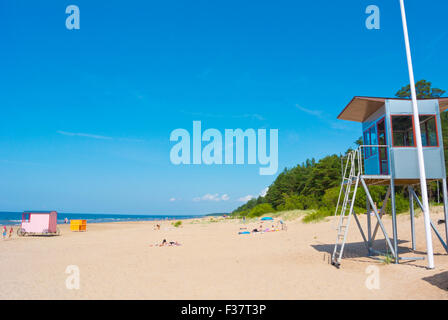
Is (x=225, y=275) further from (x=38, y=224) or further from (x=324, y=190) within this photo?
(x=324, y=190)

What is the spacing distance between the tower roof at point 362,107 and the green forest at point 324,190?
3819 millimetres

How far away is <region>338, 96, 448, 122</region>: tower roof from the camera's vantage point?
44.1 feet

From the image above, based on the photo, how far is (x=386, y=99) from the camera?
1326 cm

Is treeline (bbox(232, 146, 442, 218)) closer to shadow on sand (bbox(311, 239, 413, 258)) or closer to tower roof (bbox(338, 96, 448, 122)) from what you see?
tower roof (bbox(338, 96, 448, 122))

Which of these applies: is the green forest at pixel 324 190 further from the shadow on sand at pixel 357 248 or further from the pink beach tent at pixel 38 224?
the pink beach tent at pixel 38 224

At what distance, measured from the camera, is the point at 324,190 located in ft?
199

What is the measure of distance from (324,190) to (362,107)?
4868 cm

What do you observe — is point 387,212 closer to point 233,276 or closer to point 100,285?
point 233,276

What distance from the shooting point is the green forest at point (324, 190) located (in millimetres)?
32500

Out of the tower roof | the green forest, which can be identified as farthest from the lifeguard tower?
the green forest

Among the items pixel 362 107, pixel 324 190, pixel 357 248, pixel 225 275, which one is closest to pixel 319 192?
pixel 324 190

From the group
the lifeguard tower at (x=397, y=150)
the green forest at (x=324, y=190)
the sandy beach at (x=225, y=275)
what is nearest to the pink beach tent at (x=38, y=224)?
the sandy beach at (x=225, y=275)

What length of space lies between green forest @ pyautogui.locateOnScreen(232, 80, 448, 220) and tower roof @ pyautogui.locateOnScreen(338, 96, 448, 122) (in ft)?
12.5
